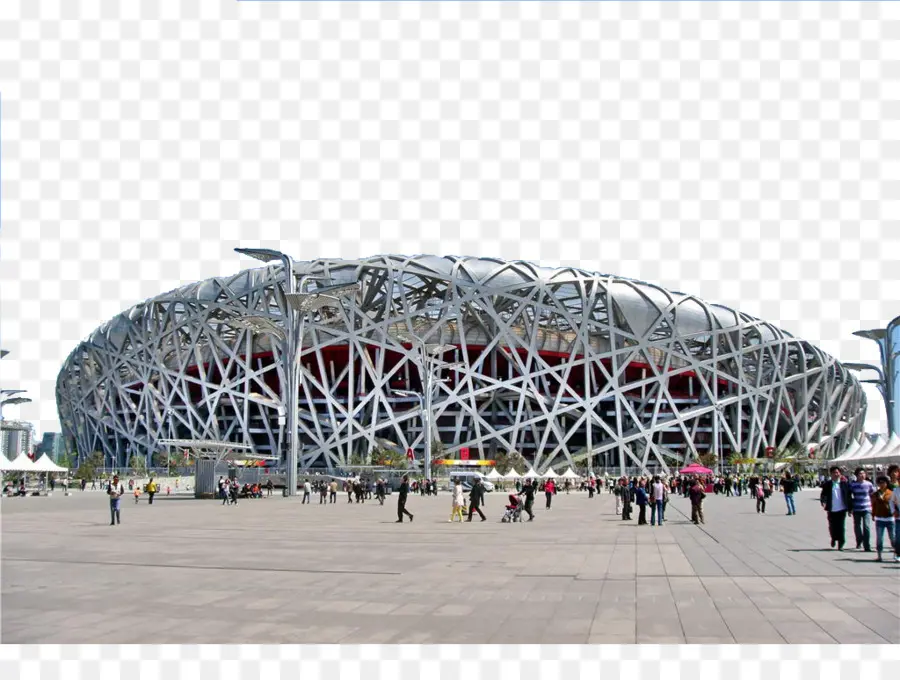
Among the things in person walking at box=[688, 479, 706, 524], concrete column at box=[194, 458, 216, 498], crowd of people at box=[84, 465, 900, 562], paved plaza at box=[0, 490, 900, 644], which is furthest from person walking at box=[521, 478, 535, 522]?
concrete column at box=[194, 458, 216, 498]

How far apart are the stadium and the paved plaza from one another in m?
46.4

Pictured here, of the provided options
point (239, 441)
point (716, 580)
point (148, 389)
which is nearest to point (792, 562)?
point (716, 580)

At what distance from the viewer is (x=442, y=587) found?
34.5 ft

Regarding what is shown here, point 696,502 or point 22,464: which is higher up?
point 22,464

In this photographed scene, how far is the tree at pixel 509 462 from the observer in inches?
2408

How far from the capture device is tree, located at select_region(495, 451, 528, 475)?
6116cm

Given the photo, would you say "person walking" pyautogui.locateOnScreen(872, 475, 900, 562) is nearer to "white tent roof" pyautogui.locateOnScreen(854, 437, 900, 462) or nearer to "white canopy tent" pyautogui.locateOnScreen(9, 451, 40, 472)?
"white tent roof" pyautogui.locateOnScreen(854, 437, 900, 462)

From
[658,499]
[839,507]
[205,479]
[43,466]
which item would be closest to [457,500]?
[658,499]

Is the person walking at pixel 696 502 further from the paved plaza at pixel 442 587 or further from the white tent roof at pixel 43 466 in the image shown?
the white tent roof at pixel 43 466

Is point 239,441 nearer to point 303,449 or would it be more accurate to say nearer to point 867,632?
point 303,449

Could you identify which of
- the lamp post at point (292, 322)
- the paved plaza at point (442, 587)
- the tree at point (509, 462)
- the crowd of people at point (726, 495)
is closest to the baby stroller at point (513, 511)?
the crowd of people at point (726, 495)

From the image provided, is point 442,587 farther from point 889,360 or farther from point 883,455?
point 889,360

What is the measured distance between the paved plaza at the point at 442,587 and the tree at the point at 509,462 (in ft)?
136

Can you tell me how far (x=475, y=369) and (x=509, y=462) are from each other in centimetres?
877
